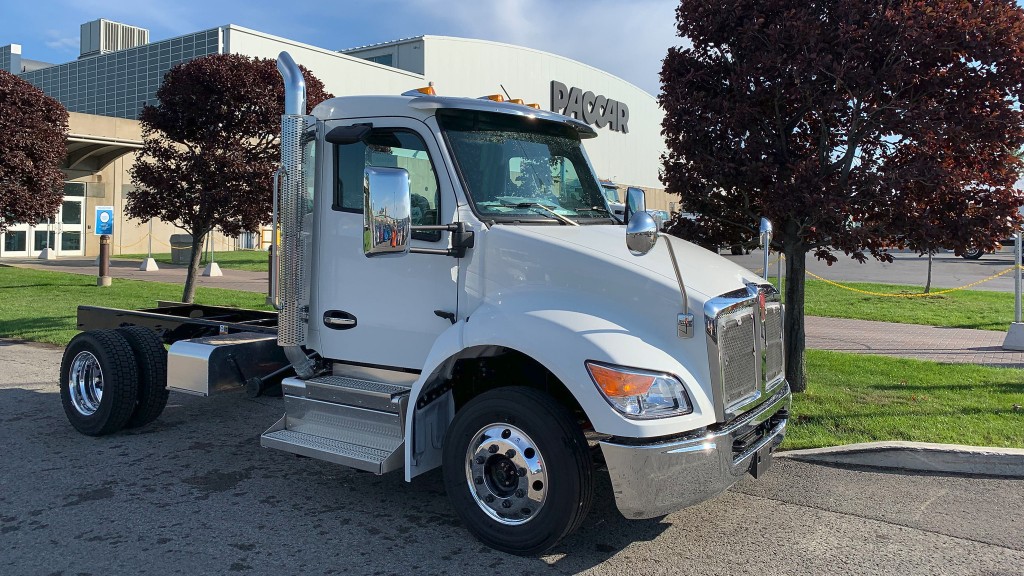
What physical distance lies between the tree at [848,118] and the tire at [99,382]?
509 cm

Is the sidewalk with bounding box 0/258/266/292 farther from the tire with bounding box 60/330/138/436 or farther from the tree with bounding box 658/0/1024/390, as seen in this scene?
the tree with bounding box 658/0/1024/390

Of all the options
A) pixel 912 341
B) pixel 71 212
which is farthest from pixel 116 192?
pixel 912 341

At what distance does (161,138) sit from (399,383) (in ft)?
27.9

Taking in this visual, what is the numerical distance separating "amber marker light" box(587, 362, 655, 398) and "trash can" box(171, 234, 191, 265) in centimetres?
2480

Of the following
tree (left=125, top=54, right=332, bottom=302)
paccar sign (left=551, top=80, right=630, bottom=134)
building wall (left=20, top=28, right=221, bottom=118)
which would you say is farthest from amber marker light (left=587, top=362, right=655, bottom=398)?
paccar sign (left=551, top=80, right=630, bottom=134)

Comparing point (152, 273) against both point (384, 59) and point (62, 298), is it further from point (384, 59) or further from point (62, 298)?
point (384, 59)

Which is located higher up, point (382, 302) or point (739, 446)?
point (382, 302)

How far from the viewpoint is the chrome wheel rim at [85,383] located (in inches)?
259

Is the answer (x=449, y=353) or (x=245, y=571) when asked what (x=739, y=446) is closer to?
(x=449, y=353)

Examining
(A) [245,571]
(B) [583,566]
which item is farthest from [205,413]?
(B) [583,566]

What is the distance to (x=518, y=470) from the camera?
4227 mm

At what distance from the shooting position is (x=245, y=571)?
13.2ft

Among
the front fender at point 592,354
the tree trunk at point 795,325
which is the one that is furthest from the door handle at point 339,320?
the tree trunk at point 795,325

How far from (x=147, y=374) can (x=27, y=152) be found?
8578 millimetres
